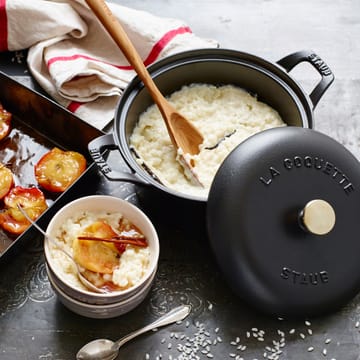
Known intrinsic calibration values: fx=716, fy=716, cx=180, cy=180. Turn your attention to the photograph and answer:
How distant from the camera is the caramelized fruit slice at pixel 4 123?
223 cm

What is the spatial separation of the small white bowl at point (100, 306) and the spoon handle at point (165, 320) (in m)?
0.07

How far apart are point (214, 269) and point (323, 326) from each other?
0.34 m

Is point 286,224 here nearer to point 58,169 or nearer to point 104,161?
point 104,161

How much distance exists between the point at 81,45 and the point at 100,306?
3.25 feet

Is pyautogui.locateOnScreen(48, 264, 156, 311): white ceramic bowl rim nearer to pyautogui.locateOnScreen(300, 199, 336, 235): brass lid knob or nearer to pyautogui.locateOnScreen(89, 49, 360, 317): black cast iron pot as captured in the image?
pyautogui.locateOnScreen(89, 49, 360, 317): black cast iron pot

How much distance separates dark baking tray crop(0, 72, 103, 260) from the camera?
2.14 meters

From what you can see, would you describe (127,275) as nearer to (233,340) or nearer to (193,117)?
(233,340)

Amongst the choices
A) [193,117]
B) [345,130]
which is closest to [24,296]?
[193,117]

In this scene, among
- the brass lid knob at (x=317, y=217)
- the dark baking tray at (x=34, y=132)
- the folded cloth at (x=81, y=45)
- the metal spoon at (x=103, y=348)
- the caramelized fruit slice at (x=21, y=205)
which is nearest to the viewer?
the brass lid knob at (x=317, y=217)

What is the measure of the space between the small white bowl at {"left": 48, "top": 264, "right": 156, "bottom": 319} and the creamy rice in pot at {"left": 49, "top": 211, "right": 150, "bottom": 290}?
38 mm

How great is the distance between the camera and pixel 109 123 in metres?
2.30

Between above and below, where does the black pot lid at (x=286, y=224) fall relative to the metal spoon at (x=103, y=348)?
above

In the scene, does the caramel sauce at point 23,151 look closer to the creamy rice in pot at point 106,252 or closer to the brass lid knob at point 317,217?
the creamy rice in pot at point 106,252

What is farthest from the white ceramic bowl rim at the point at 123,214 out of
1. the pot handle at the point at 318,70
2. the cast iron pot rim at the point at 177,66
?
the pot handle at the point at 318,70
